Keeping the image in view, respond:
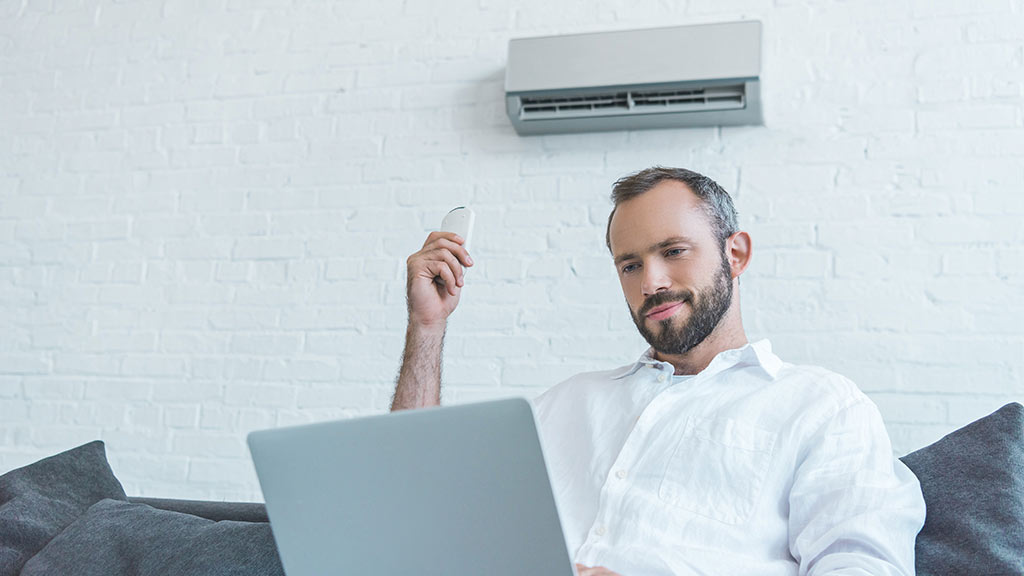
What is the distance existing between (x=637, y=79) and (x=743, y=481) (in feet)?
3.67

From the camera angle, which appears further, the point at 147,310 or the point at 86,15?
the point at 86,15

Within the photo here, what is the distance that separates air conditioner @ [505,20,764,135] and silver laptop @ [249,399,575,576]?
144 cm

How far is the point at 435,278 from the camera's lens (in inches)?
68.6

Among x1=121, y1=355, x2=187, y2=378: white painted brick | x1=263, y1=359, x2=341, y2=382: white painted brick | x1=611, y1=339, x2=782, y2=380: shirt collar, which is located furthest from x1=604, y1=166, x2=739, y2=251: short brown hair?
x1=121, y1=355, x2=187, y2=378: white painted brick

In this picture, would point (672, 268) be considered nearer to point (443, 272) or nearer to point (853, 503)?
point (443, 272)

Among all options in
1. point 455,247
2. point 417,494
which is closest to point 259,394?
point 455,247

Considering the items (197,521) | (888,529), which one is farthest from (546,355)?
(888,529)

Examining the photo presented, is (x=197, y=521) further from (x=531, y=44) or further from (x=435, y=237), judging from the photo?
(x=531, y=44)

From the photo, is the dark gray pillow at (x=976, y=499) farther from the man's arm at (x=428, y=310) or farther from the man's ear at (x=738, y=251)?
the man's arm at (x=428, y=310)

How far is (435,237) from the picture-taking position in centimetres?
169

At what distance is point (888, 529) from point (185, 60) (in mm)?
2288

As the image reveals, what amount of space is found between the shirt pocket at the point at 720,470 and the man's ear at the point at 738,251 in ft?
1.24

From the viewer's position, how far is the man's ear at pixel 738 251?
1.73 meters

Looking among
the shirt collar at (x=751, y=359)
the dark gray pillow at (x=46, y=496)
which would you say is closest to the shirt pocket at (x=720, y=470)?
the shirt collar at (x=751, y=359)
